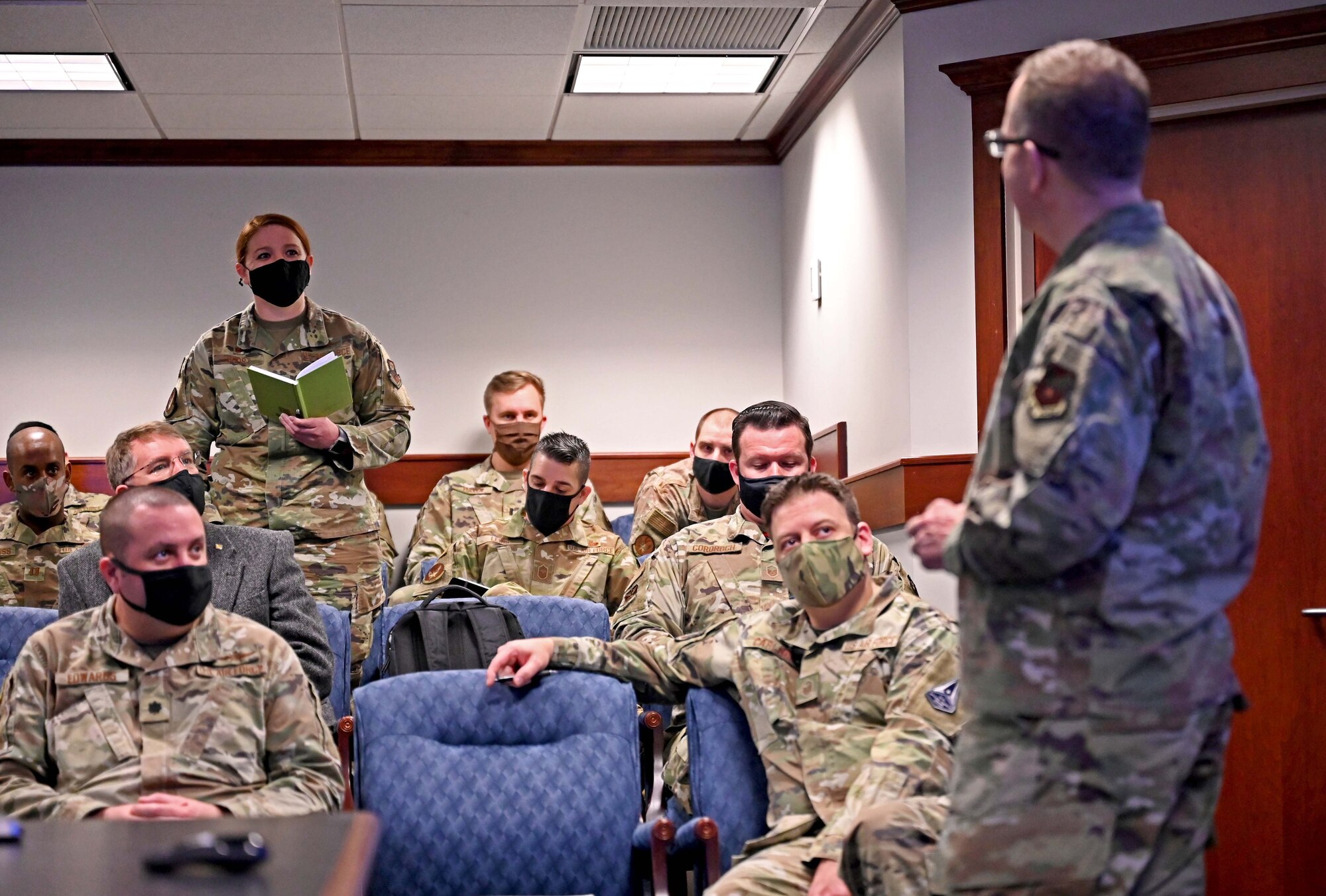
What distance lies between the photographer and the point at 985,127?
13.8 ft

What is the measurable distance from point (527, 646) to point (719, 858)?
0.63 meters

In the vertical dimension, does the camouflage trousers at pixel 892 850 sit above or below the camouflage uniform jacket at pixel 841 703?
below

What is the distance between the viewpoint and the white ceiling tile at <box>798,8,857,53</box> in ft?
14.9

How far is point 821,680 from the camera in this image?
2729mm

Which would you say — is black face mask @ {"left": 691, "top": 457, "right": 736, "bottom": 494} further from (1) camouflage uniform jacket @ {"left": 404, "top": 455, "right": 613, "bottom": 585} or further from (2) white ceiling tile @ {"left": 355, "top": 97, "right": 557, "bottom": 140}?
(2) white ceiling tile @ {"left": 355, "top": 97, "right": 557, "bottom": 140}

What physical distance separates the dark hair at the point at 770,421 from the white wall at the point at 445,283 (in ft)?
7.60

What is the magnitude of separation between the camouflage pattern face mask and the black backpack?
3.34 ft

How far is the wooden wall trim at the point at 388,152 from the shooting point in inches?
228

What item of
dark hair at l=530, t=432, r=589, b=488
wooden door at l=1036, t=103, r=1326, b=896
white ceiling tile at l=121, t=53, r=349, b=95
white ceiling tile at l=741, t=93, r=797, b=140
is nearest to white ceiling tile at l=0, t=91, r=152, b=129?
white ceiling tile at l=121, t=53, r=349, b=95

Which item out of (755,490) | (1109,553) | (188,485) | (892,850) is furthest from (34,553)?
(1109,553)

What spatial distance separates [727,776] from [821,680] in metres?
0.29

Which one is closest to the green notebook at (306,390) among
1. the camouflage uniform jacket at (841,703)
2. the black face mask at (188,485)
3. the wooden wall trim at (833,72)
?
the black face mask at (188,485)

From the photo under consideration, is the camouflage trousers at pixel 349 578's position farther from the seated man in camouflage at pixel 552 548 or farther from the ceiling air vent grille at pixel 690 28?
the ceiling air vent grille at pixel 690 28

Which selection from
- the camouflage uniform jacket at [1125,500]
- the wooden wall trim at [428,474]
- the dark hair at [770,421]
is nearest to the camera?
the camouflage uniform jacket at [1125,500]
